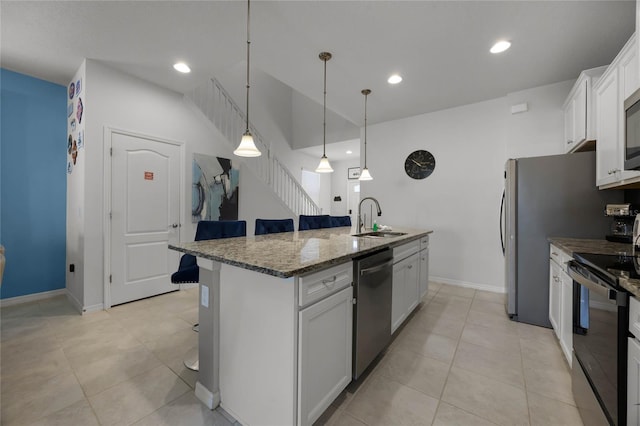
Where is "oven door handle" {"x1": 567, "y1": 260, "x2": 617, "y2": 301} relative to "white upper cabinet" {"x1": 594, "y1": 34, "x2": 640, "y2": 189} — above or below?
below

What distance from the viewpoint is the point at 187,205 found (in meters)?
3.73

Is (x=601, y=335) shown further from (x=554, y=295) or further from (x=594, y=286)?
(x=554, y=295)

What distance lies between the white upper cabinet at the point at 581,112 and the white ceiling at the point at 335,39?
0.30m

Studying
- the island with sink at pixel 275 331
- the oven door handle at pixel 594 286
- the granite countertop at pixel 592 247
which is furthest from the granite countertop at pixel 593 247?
the island with sink at pixel 275 331

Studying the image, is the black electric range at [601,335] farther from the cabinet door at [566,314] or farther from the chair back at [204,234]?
the chair back at [204,234]

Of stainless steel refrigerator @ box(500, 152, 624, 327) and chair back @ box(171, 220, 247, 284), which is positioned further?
stainless steel refrigerator @ box(500, 152, 624, 327)

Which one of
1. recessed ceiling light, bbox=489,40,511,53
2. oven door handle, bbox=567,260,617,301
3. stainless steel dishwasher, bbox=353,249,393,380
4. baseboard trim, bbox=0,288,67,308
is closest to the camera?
oven door handle, bbox=567,260,617,301

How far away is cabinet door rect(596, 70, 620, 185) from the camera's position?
6.48 feet

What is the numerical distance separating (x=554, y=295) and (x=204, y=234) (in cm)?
320

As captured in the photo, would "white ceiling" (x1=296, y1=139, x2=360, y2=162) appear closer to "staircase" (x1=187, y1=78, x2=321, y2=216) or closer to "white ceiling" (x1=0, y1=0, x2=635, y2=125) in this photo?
"staircase" (x1=187, y1=78, x2=321, y2=216)

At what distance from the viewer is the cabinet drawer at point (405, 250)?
2.19 m

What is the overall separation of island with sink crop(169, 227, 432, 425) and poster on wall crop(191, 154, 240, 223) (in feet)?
8.42

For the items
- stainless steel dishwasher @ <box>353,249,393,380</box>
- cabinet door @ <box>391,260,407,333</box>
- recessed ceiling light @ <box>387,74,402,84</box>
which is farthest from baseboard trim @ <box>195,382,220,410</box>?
recessed ceiling light @ <box>387,74,402,84</box>

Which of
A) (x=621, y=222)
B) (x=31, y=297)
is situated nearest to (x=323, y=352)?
(x=621, y=222)
